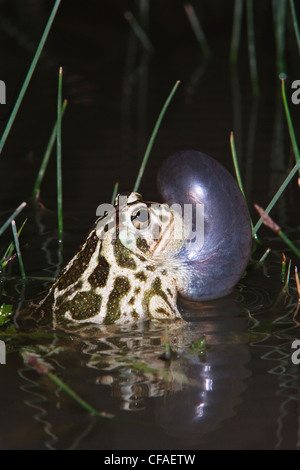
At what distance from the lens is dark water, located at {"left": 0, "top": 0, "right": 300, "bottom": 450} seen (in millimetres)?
3562

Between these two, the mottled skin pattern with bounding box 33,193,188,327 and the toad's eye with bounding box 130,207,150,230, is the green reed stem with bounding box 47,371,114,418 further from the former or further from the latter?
the toad's eye with bounding box 130,207,150,230

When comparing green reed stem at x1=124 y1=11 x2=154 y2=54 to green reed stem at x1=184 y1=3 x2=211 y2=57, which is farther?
green reed stem at x1=124 y1=11 x2=154 y2=54

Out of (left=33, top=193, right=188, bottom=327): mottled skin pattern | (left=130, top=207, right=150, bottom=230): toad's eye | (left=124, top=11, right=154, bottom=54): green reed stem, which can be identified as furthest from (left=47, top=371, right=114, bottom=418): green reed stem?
(left=124, top=11, right=154, bottom=54): green reed stem

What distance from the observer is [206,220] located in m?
4.33

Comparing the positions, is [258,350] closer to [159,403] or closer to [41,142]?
[159,403]

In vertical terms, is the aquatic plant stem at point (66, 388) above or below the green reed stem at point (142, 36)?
below

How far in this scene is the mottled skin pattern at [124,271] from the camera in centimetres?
427

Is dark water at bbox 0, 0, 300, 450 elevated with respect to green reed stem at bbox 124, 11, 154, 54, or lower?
lower

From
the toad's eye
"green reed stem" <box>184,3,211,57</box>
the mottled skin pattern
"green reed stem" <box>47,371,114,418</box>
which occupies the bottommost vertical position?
"green reed stem" <box>47,371,114,418</box>

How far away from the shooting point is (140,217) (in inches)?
166

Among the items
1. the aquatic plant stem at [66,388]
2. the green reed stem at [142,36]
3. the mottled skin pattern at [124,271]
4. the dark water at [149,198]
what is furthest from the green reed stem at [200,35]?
the aquatic plant stem at [66,388]

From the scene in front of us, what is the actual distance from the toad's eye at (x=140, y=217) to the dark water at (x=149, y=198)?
0.70m

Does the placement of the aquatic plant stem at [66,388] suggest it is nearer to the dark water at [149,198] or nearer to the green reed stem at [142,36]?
the dark water at [149,198]

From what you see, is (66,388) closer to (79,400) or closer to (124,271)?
(79,400)
